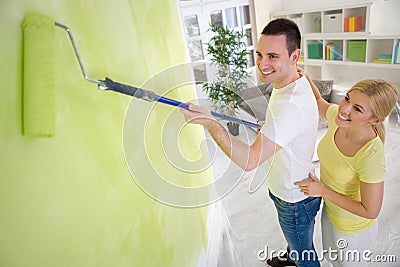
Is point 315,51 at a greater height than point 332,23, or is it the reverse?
point 332,23

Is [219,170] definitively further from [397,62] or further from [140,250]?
[397,62]

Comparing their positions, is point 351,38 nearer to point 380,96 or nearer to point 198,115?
point 380,96

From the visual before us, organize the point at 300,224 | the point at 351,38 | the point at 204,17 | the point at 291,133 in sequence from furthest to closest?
the point at 204,17, the point at 351,38, the point at 300,224, the point at 291,133

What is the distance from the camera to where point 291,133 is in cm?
90

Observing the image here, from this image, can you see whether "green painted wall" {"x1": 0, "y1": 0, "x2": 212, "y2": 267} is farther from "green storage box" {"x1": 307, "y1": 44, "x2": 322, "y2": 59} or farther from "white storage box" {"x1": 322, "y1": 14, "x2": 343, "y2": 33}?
"green storage box" {"x1": 307, "y1": 44, "x2": 322, "y2": 59}

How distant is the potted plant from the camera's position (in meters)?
2.56

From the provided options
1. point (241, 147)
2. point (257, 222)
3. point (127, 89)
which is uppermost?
point (127, 89)

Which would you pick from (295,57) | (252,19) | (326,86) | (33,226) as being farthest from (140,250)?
(252,19)

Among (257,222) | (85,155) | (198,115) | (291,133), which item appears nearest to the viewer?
(85,155)

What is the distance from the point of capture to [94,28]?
60 cm

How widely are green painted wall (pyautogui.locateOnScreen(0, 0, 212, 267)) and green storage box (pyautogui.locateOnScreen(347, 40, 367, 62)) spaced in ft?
9.57

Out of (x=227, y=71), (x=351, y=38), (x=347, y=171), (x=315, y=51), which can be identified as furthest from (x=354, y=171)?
(x=315, y=51)

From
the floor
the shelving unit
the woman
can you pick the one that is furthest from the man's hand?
the shelving unit

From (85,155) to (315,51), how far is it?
3.65m
